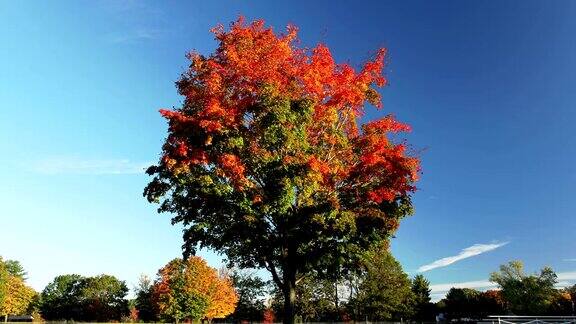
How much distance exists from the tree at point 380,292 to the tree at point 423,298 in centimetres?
2011

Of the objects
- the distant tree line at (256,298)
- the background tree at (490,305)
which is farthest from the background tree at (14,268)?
the background tree at (490,305)

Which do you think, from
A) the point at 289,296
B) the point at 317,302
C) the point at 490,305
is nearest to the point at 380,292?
the point at 317,302

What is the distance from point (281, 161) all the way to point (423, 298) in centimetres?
8810

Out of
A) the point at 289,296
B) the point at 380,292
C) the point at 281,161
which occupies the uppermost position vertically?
the point at 281,161

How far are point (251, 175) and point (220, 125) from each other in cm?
351

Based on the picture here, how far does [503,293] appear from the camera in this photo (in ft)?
333

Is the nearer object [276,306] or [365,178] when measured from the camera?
[365,178]

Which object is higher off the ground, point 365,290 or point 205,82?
point 205,82

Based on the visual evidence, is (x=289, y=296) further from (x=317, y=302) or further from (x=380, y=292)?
(x=317, y=302)

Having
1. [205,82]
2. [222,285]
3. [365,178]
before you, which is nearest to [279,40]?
[205,82]

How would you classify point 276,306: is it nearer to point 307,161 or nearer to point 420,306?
point 420,306

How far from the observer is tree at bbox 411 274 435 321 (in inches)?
3860

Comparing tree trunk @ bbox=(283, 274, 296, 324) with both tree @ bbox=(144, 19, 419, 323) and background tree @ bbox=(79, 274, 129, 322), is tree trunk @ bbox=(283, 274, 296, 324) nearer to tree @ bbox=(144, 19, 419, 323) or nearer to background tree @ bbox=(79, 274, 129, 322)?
tree @ bbox=(144, 19, 419, 323)

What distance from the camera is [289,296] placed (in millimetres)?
24844
